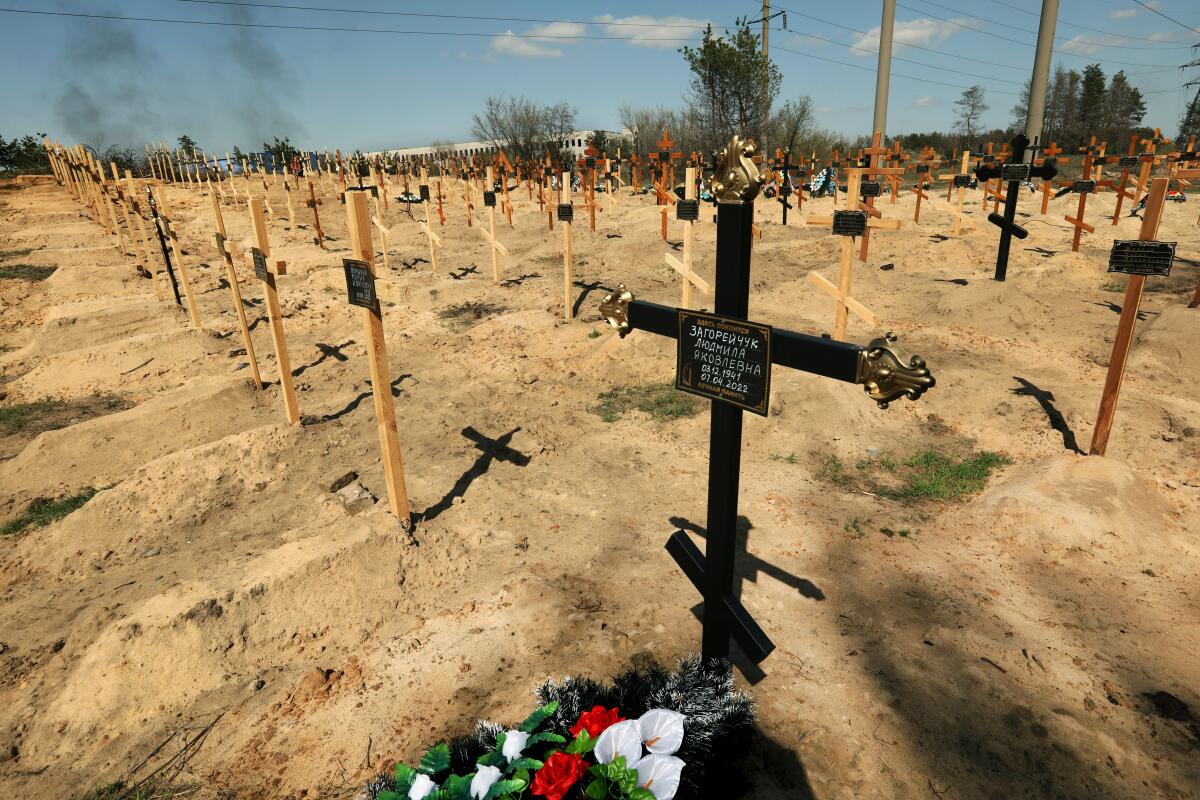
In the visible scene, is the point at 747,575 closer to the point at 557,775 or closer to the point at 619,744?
the point at 619,744

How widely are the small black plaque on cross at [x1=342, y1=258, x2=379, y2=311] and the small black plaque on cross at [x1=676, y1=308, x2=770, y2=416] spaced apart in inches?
111

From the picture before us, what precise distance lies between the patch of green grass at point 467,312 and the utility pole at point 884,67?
56.9ft

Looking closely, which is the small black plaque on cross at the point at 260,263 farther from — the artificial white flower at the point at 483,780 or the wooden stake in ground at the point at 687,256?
the artificial white flower at the point at 483,780

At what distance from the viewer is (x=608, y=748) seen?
225 cm

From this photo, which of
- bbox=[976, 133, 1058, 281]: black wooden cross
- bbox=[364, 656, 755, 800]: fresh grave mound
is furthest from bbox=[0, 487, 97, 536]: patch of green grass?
bbox=[976, 133, 1058, 281]: black wooden cross

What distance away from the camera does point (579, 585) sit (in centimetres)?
454

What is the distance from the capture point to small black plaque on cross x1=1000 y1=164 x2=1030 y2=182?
36.3 ft

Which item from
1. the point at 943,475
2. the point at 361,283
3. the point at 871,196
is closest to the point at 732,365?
the point at 361,283

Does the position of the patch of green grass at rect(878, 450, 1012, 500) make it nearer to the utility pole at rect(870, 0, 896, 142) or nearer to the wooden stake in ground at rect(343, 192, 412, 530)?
the wooden stake in ground at rect(343, 192, 412, 530)

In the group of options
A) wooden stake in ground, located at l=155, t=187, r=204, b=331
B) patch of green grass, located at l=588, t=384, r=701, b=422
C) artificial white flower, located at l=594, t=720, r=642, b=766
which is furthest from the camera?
wooden stake in ground, located at l=155, t=187, r=204, b=331

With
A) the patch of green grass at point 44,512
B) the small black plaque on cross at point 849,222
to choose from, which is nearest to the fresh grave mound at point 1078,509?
the small black plaque on cross at point 849,222

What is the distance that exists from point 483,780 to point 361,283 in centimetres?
373

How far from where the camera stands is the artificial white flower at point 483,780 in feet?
6.95

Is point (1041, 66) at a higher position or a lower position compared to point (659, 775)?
higher
